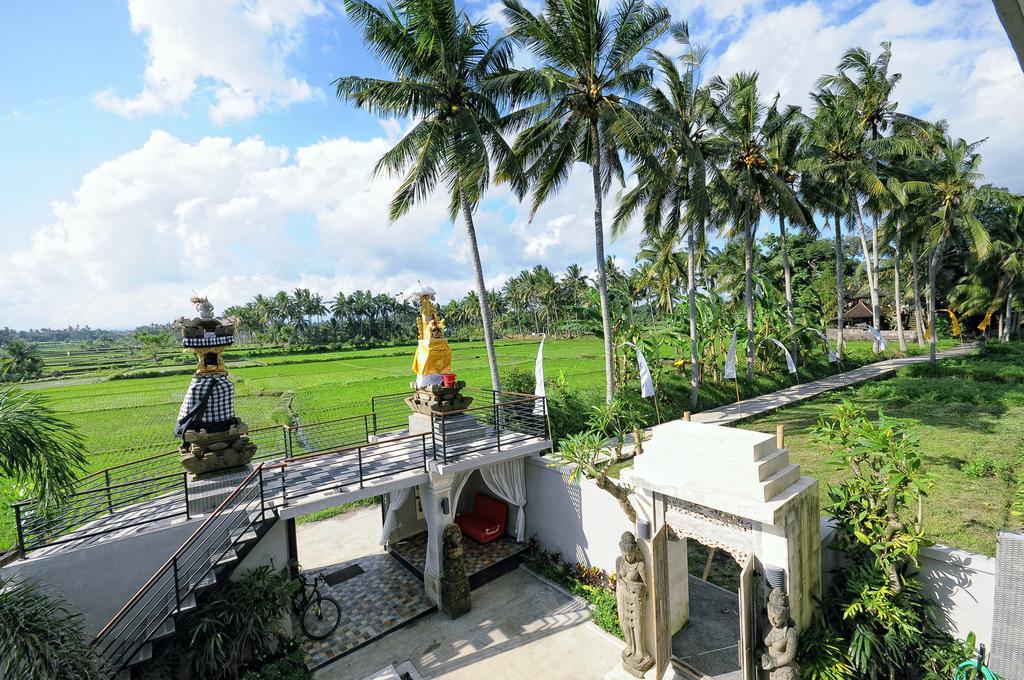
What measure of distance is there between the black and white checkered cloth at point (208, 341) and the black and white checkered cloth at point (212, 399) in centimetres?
59

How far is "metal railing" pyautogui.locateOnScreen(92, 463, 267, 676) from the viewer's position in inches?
229

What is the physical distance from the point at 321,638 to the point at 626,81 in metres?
14.4

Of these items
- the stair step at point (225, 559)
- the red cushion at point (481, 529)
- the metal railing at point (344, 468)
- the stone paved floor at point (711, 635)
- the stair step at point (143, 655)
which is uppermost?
the metal railing at point (344, 468)

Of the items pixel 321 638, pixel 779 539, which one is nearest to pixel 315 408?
pixel 321 638

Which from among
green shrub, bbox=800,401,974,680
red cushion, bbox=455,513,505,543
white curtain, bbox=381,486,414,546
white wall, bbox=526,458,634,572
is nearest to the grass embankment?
green shrub, bbox=800,401,974,680

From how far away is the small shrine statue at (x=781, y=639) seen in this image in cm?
514

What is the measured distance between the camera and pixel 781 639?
5.19m

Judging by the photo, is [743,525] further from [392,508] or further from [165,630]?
[165,630]

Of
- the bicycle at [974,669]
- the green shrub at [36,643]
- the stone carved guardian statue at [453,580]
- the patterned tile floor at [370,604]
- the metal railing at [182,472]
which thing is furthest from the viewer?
the stone carved guardian statue at [453,580]

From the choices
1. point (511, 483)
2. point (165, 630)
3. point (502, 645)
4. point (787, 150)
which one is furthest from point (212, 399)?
point (787, 150)

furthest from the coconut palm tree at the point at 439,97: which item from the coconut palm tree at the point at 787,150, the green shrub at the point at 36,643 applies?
the coconut palm tree at the point at 787,150

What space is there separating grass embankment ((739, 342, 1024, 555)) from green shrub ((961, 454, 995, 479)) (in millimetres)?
16

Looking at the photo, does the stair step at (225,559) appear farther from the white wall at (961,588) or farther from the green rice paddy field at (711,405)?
the white wall at (961,588)

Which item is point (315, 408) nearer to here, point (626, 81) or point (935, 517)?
point (626, 81)
